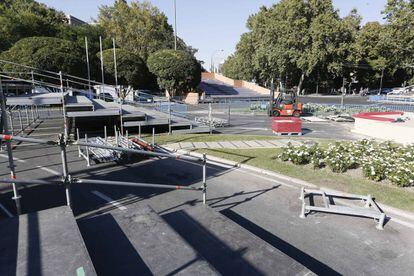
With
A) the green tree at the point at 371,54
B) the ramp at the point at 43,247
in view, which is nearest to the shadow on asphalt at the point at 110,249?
the ramp at the point at 43,247

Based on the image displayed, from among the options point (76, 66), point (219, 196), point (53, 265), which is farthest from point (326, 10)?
point (53, 265)

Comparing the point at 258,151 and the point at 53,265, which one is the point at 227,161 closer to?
the point at 258,151

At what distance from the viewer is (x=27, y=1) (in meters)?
51.4

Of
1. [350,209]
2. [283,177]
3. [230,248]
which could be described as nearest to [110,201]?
[230,248]

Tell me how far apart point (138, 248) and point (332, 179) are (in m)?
6.62

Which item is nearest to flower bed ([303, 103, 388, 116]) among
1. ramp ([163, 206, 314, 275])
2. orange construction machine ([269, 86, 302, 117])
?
orange construction machine ([269, 86, 302, 117])

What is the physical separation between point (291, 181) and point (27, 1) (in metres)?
61.9

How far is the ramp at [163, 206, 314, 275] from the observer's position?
378 cm

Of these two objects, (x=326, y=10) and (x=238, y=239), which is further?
(x=326, y=10)

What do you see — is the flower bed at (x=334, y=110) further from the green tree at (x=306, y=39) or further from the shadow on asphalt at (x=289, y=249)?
the shadow on asphalt at (x=289, y=249)

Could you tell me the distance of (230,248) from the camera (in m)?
4.28

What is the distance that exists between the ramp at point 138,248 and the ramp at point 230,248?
1.38ft

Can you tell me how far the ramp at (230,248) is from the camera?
3781 mm

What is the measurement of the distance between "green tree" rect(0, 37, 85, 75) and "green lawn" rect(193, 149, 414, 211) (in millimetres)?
25667
